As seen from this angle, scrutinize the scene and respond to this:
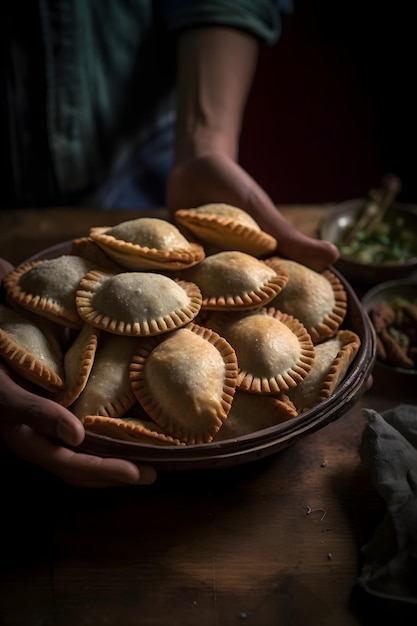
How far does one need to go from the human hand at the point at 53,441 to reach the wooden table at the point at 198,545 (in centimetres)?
11

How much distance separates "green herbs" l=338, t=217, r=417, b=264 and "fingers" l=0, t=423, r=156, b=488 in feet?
3.36

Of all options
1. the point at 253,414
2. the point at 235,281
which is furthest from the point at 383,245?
the point at 253,414

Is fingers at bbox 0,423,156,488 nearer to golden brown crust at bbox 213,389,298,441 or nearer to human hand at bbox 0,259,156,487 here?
human hand at bbox 0,259,156,487

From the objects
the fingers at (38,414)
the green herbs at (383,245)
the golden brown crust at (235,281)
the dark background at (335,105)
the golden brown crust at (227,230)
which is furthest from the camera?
the dark background at (335,105)

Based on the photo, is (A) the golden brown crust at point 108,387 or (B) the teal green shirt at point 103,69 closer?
(A) the golden brown crust at point 108,387

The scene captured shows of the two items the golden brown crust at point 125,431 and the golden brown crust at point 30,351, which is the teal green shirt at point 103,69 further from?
the golden brown crust at point 125,431

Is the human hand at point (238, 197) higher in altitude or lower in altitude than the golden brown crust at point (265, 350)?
higher

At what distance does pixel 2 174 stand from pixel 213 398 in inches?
A: 48.8

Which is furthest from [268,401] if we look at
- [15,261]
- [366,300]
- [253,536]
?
Result: [15,261]

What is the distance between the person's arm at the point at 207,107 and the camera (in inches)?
64.1

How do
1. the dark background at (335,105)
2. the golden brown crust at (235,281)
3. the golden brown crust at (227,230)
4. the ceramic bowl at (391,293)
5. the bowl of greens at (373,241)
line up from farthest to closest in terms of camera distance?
the dark background at (335,105), the bowl of greens at (373,241), the ceramic bowl at (391,293), the golden brown crust at (227,230), the golden brown crust at (235,281)

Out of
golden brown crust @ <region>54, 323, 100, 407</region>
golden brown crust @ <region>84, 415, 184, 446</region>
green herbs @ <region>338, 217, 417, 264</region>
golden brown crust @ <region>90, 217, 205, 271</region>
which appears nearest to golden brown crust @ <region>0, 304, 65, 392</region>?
golden brown crust @ <region>54, 323, 100, 407</region>

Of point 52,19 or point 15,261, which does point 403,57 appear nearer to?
point 52,19

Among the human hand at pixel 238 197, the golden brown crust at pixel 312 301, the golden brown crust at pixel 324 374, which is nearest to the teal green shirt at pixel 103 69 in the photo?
the human hand at pixel 238 197
